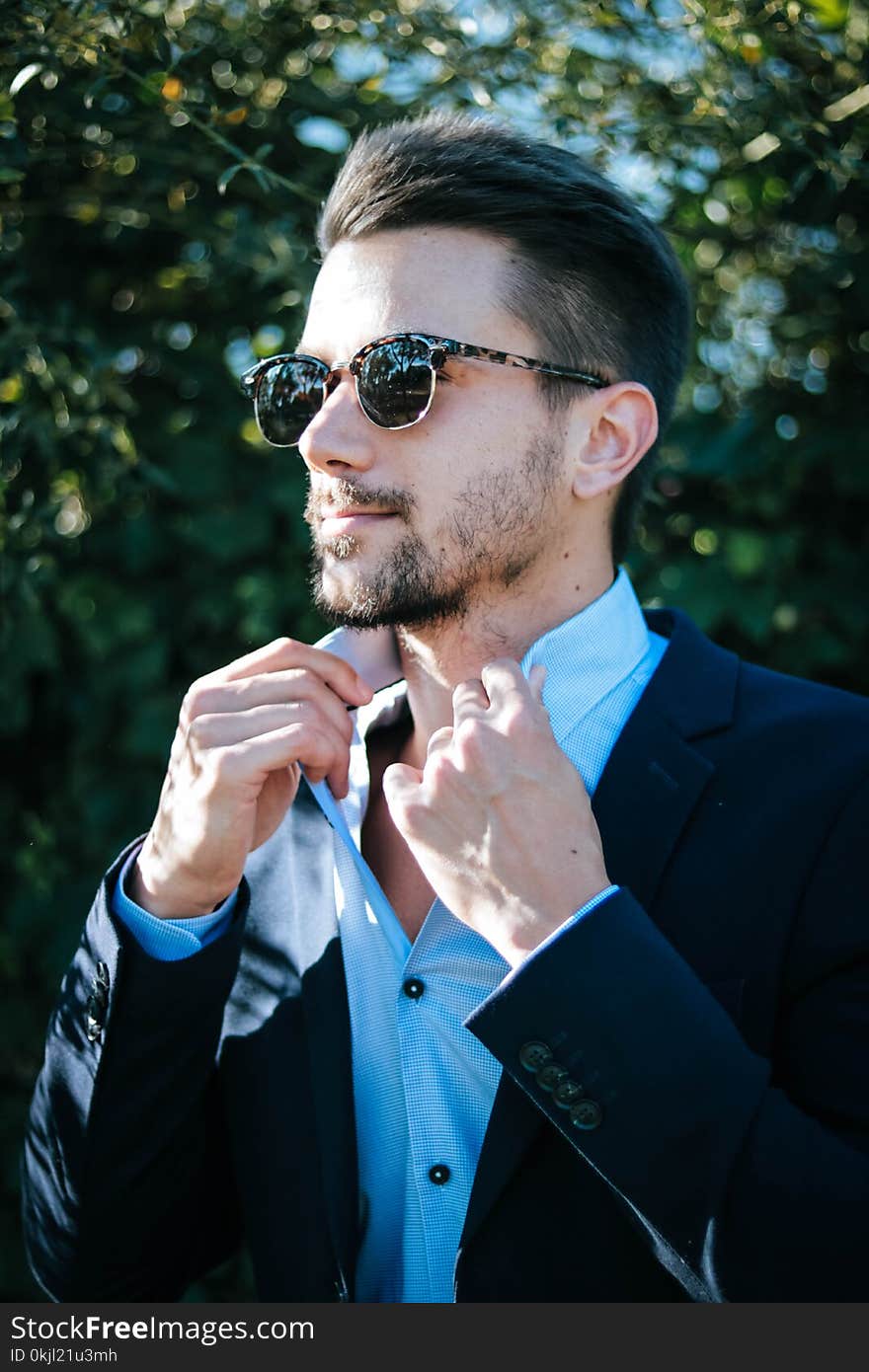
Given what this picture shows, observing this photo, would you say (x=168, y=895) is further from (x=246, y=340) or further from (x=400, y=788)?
(x=246, y=340)

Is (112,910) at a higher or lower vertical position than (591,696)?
lower

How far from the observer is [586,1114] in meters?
1.59

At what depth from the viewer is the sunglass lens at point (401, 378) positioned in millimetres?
2115

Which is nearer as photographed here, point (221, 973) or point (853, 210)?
point (221, 973)

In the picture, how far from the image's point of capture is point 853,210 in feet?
10.1

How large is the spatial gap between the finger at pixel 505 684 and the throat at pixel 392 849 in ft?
1.91

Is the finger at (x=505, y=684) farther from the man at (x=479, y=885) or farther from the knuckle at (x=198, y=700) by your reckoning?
the knuckle at (x=198, y=700)

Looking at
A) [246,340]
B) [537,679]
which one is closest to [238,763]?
[537,679]

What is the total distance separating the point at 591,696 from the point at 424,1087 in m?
0.76

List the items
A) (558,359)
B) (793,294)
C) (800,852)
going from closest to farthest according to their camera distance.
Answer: (800,852) < (558,359) < (793,294)

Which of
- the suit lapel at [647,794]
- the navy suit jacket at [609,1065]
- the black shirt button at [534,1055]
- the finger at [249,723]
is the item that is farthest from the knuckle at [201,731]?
the black shirt button at [534,1055]

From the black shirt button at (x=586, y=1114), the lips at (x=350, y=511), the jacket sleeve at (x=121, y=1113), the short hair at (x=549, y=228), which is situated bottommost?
the jacket sleeve at (x=121, y=1113)
